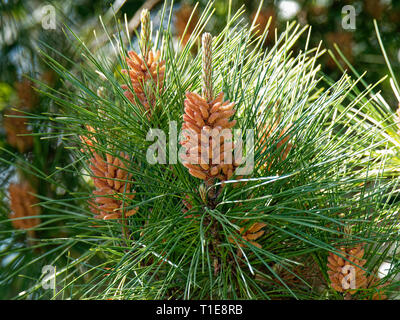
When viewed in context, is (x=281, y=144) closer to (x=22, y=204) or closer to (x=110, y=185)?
(x=110, y=185)

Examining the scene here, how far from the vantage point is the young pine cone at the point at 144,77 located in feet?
1.56

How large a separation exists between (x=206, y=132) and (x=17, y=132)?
1.64 ft

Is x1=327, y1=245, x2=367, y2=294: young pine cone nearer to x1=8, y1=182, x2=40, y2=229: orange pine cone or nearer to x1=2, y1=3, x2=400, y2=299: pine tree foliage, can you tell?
x1=2, y1=3, x2=400, y2=299: pine tree foliage

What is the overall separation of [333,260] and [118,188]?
0.21 metres

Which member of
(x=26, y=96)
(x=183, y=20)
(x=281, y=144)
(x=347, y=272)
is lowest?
(x=347, y=272)

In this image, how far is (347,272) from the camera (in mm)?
449

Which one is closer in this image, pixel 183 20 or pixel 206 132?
pixel 206 132

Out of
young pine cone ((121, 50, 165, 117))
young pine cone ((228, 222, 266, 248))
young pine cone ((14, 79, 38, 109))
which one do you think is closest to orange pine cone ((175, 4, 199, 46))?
young pine cone ((14, 79, 38, 109))

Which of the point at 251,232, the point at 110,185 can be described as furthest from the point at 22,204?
the point at 251,232

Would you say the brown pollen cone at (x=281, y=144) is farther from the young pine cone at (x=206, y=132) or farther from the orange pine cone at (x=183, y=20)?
the orange pine cone at (x=183, y=20)

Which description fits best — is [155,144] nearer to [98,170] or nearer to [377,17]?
[98,170]

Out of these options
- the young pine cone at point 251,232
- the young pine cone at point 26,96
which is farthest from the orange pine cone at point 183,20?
the young pine cone at point 251,232

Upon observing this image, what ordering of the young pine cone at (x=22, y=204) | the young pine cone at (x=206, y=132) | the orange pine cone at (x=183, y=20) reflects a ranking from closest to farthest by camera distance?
1. the young pine cone at (x=206, y=132)
2. the young pine cone at (x=22, y=204)
3. the orange pine cone at (x=183, y=20)

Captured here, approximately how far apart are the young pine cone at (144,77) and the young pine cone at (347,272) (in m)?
0.23
